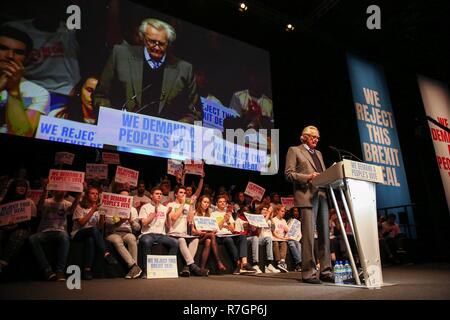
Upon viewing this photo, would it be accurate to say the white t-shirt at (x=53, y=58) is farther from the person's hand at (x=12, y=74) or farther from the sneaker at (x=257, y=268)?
the sneaker at (x=257, y=268)

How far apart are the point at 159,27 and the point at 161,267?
12.8 feet

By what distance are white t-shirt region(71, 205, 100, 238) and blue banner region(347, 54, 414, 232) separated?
5.31 metres

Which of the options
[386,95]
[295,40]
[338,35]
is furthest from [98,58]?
[386,95]

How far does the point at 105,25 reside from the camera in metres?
4.99

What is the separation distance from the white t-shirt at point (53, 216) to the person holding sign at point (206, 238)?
156 cm

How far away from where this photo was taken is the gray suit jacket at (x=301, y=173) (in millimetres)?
2777

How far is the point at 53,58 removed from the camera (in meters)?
4.50

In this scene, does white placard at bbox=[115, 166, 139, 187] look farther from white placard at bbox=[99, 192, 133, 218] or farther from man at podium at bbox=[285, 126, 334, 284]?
man at podium at bbox=[285, 126, 334, 284]

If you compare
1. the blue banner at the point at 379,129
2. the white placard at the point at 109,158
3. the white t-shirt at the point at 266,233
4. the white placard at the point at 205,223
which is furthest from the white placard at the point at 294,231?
the white placard at the point at 109,158

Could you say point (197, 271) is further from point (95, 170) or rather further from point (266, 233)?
point (95, 170)

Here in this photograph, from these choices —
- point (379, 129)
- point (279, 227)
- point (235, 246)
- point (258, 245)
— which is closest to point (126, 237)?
point (235, 246)
